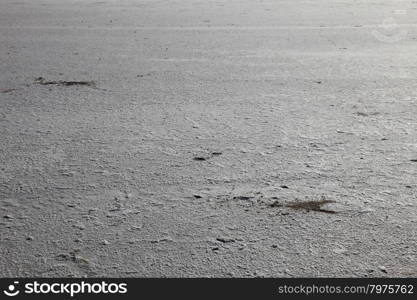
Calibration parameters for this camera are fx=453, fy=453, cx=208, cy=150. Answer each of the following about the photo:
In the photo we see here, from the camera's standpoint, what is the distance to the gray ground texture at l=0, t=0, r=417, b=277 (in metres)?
2.08

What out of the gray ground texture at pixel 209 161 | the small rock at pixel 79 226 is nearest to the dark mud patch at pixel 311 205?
the gray ground texture at pixel 209 161

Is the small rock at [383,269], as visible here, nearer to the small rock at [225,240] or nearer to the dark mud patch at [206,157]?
the small rock at [225,240]

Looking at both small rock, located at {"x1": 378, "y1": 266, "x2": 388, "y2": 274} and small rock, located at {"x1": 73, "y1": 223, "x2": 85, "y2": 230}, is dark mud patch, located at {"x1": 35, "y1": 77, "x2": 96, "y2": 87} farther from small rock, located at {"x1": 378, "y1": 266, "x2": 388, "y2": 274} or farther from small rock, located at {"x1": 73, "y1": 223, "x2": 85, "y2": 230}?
small rock, located at {"x1": 378, "y1": 266, "x2": 388, "y2": 274}

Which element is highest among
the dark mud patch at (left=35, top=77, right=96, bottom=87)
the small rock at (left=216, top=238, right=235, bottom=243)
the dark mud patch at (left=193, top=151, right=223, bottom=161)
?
the dark mud patch at (left=35, top=77, right=96, bottom=87)

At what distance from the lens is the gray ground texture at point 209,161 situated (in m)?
2.08

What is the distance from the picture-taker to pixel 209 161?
2971 millimetres

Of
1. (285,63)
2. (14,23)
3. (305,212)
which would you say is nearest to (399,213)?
(305,212)

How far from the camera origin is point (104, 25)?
343 inches

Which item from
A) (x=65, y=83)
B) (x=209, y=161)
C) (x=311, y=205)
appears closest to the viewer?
(x=311, y=205)

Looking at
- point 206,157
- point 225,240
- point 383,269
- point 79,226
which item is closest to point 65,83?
point 206,157

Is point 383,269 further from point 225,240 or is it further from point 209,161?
point 209,161

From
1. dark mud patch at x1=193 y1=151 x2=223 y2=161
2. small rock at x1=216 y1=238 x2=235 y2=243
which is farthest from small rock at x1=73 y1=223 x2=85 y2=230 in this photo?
dark mud patch at x1=193 y1=151 x2=223 y2=161

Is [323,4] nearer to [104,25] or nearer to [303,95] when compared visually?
[104,25]

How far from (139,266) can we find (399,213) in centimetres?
136
